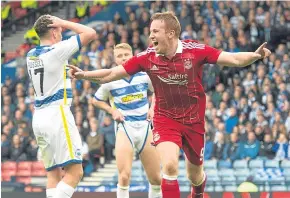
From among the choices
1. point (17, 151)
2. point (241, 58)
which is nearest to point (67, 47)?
point (241, 58)

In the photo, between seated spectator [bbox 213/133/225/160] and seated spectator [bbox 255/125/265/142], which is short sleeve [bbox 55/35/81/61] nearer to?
seated spectator [bbox 213/133/225/160]

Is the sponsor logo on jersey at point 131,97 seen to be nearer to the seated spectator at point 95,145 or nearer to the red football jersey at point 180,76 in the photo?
the red football jersey at point 180,76

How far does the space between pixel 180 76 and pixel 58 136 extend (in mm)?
1606

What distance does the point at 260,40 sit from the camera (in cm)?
2048

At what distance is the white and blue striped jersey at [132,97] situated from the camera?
36.7 ft

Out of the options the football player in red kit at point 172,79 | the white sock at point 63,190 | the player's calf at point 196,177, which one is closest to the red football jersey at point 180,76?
the football player in red kit at point 172,79

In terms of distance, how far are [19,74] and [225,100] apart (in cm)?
618

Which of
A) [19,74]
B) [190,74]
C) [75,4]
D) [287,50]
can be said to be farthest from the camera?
[75,4]

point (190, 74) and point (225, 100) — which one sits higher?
point (190, 74)

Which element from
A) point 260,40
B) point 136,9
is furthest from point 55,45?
Answer: point 136,9

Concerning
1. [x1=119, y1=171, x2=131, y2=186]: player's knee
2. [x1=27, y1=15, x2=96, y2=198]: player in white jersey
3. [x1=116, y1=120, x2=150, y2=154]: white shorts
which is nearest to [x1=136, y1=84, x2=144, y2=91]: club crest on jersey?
[x1=116, y1=120, x2=150, y2=154]: white shorts

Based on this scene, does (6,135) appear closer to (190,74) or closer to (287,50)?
(287,50)

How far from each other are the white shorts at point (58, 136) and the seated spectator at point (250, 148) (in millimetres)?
7672

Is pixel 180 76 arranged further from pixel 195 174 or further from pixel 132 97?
pixel 132 97
